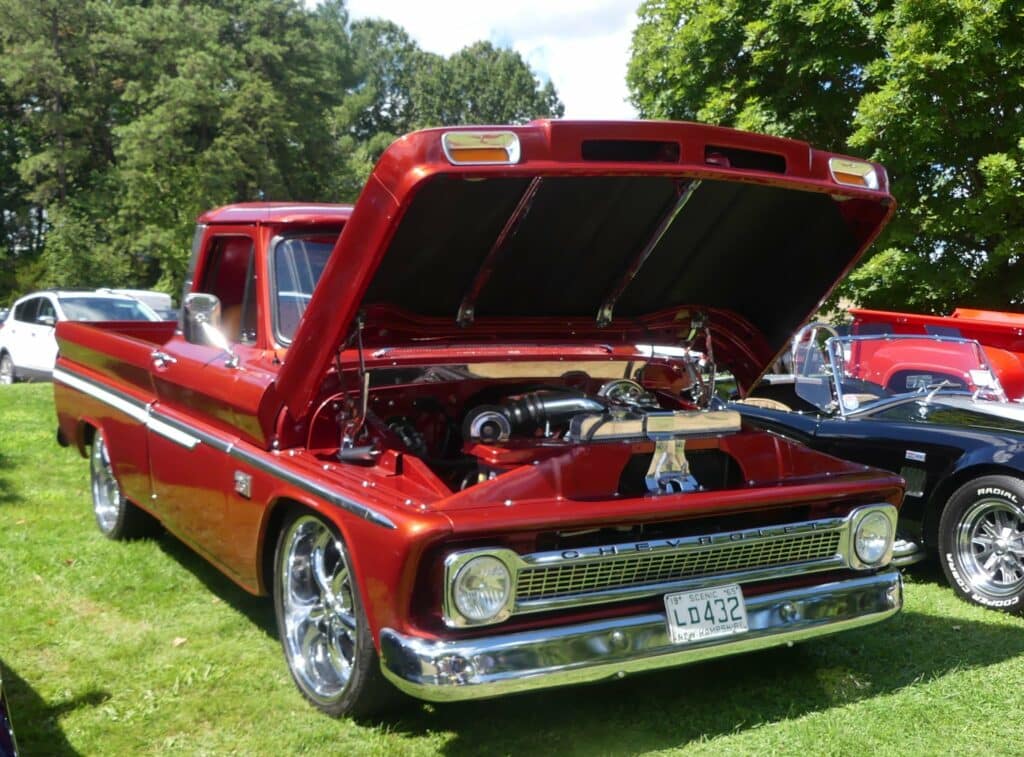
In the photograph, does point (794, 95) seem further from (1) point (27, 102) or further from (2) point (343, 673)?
(1) point (27, 102)

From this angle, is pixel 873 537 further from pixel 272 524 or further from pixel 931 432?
pixel 272 524

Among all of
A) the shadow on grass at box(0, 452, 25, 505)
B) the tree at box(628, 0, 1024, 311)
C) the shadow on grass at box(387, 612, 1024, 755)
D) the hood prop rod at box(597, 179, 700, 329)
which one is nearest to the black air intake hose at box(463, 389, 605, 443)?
the hood prop rod at box(597, 179, 700, 329)

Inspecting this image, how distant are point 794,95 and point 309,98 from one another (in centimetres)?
2623

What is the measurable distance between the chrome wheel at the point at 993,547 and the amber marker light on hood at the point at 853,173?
2236mm

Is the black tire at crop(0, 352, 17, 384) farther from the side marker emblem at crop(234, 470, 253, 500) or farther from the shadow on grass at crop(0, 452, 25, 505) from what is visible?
the side marker emblem at crop(234, 470, 253, 500)

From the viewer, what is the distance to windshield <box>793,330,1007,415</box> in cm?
639

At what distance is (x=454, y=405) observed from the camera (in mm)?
4438

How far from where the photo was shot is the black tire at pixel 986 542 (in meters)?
5.21

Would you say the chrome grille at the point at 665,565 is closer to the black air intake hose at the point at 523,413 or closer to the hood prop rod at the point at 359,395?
the black air intake hose at the point at 523,413

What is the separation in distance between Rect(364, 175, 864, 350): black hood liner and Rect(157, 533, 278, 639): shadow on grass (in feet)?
5.95

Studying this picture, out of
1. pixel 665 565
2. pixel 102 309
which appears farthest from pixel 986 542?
pixel 102 309

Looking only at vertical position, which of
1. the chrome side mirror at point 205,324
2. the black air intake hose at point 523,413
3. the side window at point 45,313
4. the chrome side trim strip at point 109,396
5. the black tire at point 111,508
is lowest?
the black tire at point 111,508

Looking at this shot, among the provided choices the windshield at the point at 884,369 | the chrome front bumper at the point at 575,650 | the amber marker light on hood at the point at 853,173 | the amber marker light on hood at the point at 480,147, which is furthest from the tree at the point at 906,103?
the amber marker light on hood at the point at 480,147

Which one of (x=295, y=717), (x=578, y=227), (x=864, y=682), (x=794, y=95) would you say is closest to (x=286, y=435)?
(x=295, y=717)
